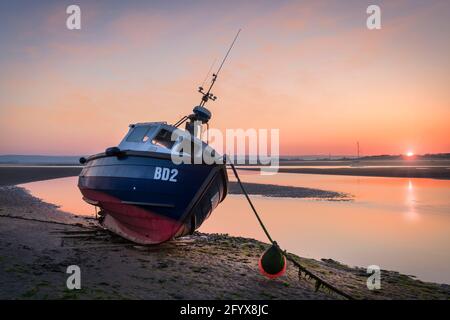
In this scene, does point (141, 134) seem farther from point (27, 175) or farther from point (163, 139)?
point (27, 175)

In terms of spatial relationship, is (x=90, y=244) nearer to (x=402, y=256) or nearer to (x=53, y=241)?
(x=53, y=241)

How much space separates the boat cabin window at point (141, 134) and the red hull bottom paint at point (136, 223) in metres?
1.98

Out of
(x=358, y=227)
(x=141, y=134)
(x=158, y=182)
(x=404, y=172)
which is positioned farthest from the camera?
(x=404, y=172)

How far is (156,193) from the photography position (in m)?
9.48

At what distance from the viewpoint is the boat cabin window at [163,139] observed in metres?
10.7

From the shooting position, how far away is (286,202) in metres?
24.0

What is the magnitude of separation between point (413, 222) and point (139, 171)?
44.2 ft

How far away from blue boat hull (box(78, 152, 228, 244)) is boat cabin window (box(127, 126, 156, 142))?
0.93m

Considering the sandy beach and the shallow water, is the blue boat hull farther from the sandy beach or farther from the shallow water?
the shallow water

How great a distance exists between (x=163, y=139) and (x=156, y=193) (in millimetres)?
1994
